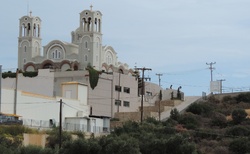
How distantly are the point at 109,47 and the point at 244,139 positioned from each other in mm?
43071

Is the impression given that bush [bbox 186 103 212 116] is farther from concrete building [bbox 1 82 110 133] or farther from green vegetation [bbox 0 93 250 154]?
concrete building [bbox 1 82 110 133]

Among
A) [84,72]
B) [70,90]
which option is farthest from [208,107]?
[70,90]

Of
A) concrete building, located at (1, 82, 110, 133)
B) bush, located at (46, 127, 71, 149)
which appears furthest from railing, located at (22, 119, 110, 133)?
bush, located at (46, 127, 71, 149)

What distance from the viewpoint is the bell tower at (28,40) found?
334ft

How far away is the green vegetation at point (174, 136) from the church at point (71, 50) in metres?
16.4

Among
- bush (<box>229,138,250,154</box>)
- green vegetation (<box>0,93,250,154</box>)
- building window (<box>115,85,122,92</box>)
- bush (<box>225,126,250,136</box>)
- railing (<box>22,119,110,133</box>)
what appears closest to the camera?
green vegetation (<box>0,93,250,154</box>)

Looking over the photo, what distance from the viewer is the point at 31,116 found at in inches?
2603

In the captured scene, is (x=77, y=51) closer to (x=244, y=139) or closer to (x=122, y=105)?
(x=122, y=105)

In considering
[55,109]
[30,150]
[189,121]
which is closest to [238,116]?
[189,121]

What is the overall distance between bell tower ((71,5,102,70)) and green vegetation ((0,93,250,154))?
16585 millimetres

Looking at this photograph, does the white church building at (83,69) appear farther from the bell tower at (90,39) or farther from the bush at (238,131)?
the bush at (238,131)

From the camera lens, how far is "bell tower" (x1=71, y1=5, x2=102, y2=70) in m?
96.9

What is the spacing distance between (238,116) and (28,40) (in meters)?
39.0

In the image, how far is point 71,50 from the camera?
325ft
